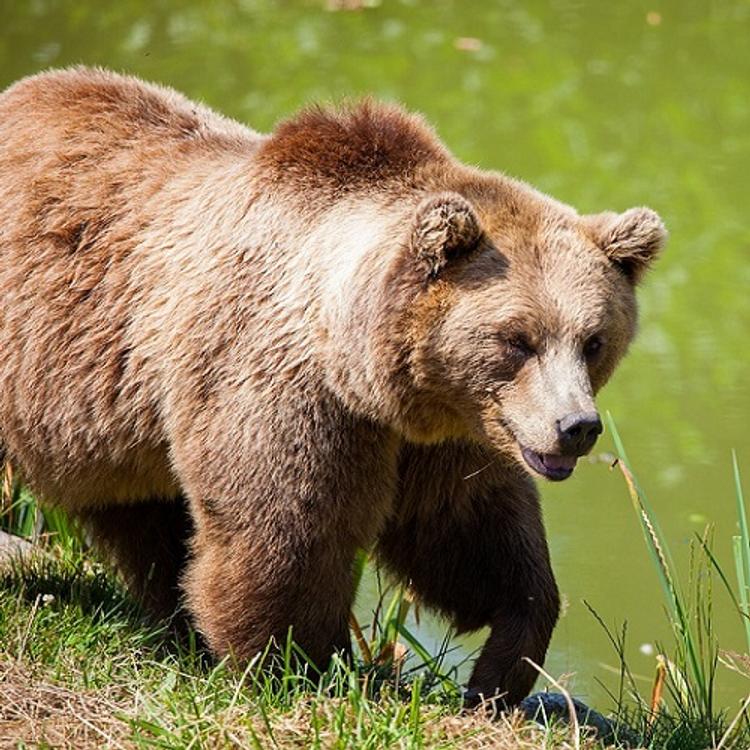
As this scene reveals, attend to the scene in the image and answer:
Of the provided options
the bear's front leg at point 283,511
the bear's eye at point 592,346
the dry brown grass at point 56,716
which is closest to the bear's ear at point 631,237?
the bear's eye at point 592,346

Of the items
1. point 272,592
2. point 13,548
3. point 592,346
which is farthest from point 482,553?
point 13,548

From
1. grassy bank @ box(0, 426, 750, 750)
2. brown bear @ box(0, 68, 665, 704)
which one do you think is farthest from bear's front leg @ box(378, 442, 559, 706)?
grassy bank @ box(0, 426, 750, 750)

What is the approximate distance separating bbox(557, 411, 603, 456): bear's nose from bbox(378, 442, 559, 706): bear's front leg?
2.45 ft

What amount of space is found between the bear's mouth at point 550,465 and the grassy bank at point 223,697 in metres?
0.68

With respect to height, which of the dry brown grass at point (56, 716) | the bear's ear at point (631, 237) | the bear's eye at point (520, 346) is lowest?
the dry brown grass at point (56, 716)

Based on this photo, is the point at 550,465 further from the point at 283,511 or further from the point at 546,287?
the point at 283,511

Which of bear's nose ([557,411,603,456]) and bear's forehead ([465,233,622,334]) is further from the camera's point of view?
bear's forehead ([465,233,622,334])

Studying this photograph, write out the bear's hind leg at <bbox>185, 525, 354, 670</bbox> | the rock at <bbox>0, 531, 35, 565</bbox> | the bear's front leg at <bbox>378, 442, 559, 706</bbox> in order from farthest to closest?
the rock at <bbox>0, 531, 35, 565</bbox>
the bear's front leg at <bbox>378, 442, 559, 706</bbox>
the bear's hind leg at <bbox>185, 525, 354, 670</bbox>

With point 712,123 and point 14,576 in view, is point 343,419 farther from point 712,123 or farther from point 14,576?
point 712,123

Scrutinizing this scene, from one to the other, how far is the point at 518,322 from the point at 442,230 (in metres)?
0.35

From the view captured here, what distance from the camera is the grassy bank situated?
14.3 feet

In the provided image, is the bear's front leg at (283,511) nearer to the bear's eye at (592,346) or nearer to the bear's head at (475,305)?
the bear's head at (475,305)

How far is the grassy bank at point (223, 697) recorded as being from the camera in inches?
172

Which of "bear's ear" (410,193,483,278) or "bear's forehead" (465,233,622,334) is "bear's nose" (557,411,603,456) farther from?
"bear's ear" (410,193,483,278)
